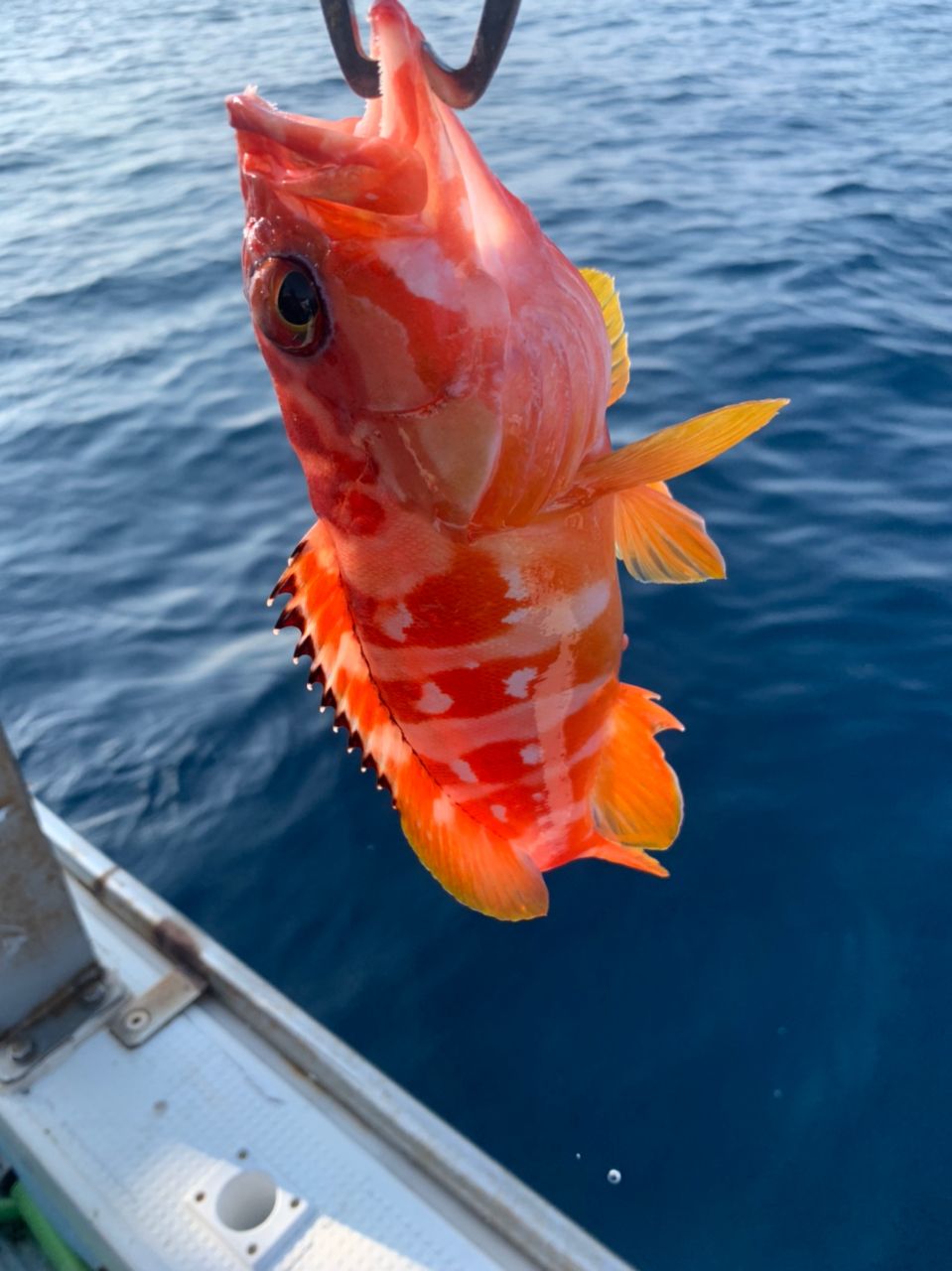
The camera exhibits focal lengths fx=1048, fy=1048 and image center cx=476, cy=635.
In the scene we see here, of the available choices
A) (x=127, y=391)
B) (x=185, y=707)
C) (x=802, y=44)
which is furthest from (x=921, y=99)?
(x=185, y=707)

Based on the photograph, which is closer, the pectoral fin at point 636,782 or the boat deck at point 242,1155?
the pectoral fin at point 636,782

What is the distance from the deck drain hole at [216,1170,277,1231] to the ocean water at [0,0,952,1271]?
977 mm

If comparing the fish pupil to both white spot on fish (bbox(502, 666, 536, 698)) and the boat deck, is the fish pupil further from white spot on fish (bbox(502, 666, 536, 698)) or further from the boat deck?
the boat deck

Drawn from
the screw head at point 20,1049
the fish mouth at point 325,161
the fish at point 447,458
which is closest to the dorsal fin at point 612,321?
the fish at point 447,458

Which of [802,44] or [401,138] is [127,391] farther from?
[802,44]

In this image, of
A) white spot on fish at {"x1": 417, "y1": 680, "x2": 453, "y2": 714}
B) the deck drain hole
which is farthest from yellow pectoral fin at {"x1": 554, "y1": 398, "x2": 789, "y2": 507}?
the deck drain hole

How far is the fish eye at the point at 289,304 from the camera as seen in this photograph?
1311 mm

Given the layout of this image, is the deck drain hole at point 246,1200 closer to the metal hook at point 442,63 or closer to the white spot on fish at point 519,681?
the white spot on fish at point 519,681

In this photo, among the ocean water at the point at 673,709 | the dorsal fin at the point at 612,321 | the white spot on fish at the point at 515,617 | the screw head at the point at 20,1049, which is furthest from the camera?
the ocean water at the point at 673,709

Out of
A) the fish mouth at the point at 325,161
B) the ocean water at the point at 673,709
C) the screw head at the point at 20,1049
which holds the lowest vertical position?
the ocean water at the point at 673,709

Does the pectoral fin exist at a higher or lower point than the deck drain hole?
higher

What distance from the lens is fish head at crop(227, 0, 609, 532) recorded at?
1.25 metres

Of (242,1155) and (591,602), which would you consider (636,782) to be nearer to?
(591,602)

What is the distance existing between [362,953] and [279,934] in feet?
1.06
